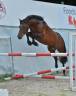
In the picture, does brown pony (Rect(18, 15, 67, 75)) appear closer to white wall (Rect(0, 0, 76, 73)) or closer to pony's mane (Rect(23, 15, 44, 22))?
pony's mane (Rect(23, 15, 44, 22))

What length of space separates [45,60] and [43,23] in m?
1.29

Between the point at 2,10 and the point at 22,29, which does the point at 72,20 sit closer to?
the point at 22,29

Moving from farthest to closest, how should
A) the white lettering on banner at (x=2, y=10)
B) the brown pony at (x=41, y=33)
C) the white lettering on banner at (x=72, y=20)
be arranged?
the white lettering on banner at (x=72, y=20) → the brown pony at (x=41, y=33) → the white lettering on banner at (x=2, y=10)

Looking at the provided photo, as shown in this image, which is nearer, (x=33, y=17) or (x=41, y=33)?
(x=33, y=17)

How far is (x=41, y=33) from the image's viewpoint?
16656 mm

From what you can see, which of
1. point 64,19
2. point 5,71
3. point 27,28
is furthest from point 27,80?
point 64,19

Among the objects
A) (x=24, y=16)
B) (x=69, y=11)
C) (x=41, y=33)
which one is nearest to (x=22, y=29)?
(x=24, y=16)

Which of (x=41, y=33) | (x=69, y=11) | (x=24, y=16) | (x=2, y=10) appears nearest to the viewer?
(x=2, y=10)

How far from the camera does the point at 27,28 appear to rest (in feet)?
53.0

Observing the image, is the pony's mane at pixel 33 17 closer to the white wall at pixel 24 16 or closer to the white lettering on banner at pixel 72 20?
the white wall at pixel 24 16

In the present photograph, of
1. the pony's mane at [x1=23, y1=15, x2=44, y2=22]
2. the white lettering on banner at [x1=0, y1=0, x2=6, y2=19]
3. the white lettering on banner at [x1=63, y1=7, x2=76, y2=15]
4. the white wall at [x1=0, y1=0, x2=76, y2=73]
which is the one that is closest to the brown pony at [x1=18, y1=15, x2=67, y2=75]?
the pony's mane at [x1=23, y1=15, x2=44, y2=22]

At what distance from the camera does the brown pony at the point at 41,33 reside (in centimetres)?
1609

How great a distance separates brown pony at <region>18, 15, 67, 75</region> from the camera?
52.8ft

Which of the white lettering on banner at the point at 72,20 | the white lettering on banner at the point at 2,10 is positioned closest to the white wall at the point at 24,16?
the white lettering on banner at the point at 2,10
